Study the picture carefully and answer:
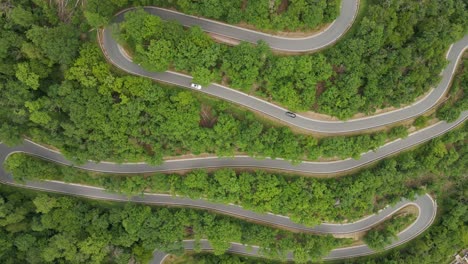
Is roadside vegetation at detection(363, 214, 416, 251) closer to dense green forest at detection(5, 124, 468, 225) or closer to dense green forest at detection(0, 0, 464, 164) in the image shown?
dense green forest at detection(5, 124, 468, 225)

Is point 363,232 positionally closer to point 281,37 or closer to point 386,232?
point 386,232

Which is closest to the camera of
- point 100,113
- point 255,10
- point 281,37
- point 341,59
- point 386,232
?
point 255,10

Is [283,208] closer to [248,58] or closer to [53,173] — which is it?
[248,58]

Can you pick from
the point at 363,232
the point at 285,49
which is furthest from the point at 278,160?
the point at 363,232

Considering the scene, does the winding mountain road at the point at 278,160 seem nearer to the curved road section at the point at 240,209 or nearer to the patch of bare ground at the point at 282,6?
the curved road section at the point at 240,209

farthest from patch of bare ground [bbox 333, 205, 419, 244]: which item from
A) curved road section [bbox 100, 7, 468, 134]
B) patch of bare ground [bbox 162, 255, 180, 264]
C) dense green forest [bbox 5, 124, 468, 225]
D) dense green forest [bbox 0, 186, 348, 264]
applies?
patch of bare ground [bbox 162, 255, 180, 264]

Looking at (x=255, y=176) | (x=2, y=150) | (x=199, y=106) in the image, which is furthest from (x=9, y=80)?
(x=255, y=176)

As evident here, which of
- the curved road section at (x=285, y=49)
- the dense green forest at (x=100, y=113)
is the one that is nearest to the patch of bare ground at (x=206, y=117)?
the dense green forest at (x=100, y=113)
